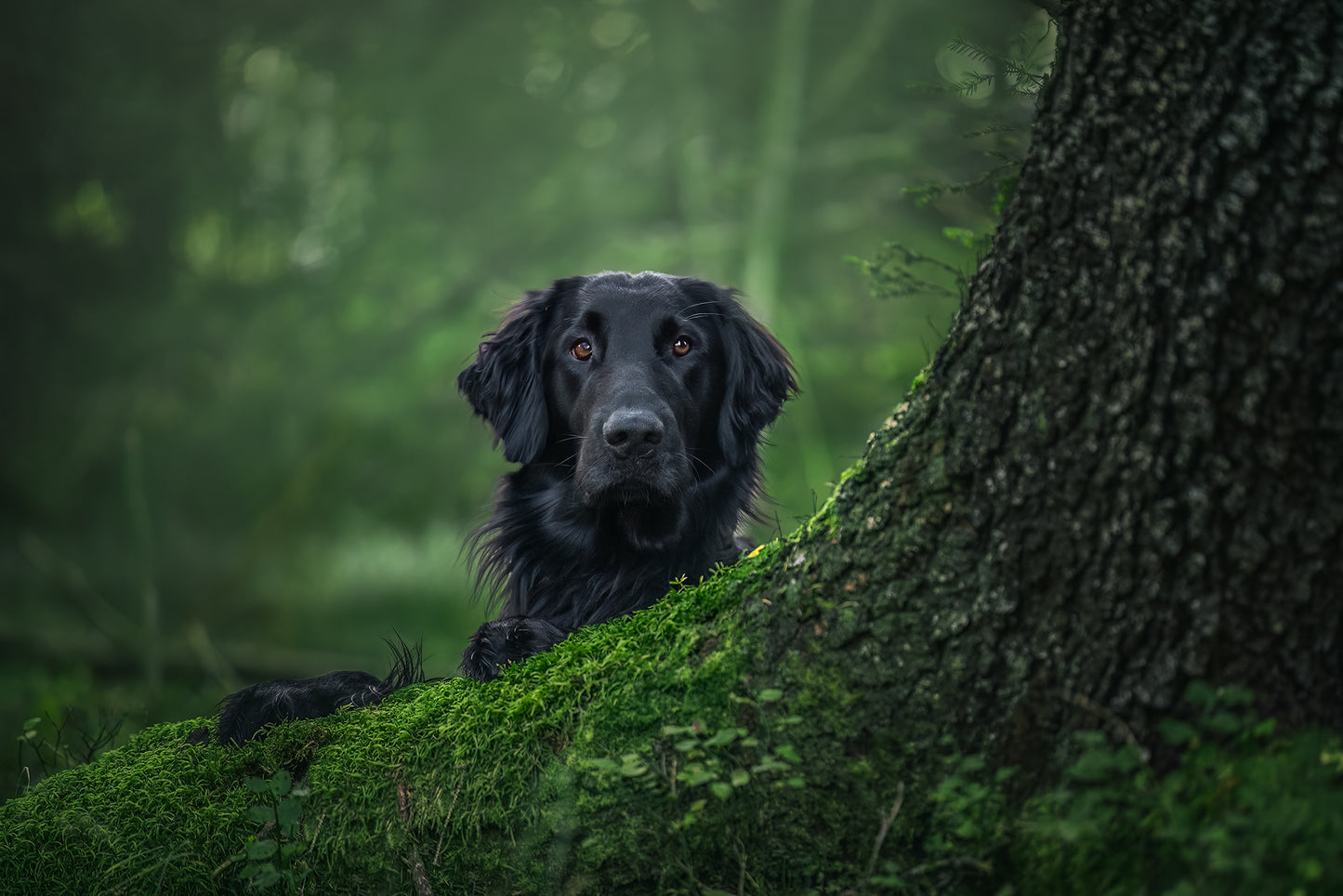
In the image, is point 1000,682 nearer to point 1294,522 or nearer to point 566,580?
point 1294,522

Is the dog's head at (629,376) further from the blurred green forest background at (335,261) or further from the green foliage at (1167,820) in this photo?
the blurred green forest background at (335,261)

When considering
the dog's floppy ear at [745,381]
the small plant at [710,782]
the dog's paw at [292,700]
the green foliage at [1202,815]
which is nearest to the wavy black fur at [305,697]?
the dog's paw at [292,700]

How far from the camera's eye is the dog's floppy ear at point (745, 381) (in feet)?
12.9

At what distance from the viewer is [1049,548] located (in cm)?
156

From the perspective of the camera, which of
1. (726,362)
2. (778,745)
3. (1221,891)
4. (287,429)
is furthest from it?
(287,429)

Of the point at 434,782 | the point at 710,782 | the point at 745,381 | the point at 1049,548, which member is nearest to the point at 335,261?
the point at 745,381

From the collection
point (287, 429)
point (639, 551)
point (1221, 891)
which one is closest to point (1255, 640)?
point (1221, 891)

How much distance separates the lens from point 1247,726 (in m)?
1.37

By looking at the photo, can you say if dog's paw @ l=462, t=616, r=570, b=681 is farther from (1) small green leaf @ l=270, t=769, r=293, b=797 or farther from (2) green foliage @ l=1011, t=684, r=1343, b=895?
(2) green foliage @ l=1011, t=684, r=1343, b=895

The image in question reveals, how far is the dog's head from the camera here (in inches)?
137

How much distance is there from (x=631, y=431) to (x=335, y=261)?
630cm

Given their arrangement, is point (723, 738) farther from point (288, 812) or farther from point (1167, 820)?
point (288, 812)

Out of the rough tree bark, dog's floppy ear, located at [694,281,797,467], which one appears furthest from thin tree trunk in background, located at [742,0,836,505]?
the rough tree bark

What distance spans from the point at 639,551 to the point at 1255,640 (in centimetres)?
249
